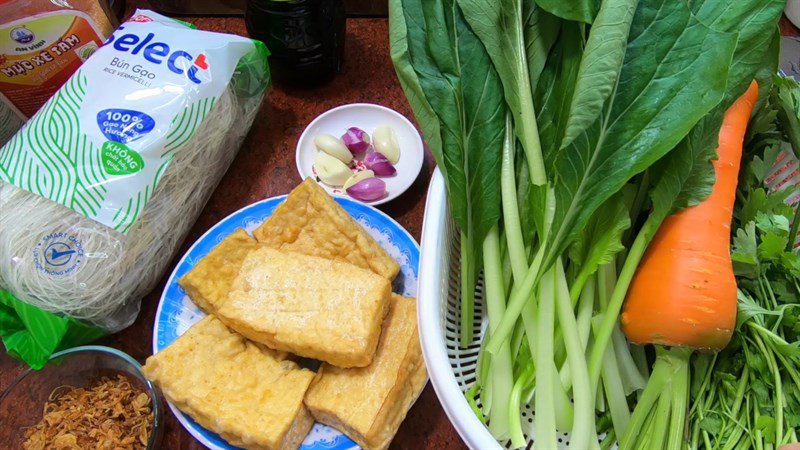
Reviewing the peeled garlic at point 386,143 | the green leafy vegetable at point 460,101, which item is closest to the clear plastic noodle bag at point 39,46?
the peeled garlic at point 386,143

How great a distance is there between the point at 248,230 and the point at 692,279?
67 centimetres

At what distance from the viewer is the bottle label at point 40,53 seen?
0.96 m

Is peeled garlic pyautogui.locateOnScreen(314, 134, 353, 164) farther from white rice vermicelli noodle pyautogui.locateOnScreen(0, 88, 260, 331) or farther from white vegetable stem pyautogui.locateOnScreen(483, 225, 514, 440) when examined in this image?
white vegetable stem pyautogui.locateOnScreen(483, 225, 514, 440)

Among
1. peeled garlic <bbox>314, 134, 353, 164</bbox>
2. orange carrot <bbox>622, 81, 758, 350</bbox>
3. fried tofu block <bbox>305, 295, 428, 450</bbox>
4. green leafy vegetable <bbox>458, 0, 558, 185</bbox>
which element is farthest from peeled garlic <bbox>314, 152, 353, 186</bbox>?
orange carrot <bbox>622, 81, 758, 350</bbox>

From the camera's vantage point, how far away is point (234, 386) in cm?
84

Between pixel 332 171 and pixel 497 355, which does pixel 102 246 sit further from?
pixel 497 355

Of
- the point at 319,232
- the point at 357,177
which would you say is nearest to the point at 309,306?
the point at 319,232

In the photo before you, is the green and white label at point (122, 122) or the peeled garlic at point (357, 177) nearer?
the green and white label at point (122, 122)

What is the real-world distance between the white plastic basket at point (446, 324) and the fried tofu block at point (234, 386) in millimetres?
222

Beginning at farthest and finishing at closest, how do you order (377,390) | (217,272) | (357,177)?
(357,177) → (217,272) → (377,390)

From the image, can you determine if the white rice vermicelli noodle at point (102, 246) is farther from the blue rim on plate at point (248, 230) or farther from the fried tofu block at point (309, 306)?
the fried tofu block at point (309, 306)

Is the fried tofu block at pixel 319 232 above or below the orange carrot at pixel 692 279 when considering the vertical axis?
below

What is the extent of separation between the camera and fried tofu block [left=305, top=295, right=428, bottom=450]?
80 centimetres

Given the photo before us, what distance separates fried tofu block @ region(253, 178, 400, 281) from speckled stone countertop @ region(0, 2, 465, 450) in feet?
0.45
